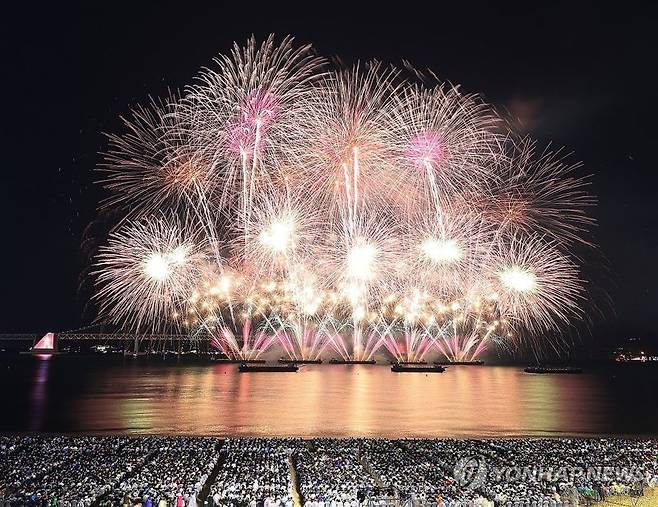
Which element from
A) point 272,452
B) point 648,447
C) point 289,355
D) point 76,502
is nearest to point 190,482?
point 76,502

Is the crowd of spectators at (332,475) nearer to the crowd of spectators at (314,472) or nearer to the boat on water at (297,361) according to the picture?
the crowd of spectators at (314,472)

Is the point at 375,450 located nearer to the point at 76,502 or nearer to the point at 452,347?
the point at 76,502

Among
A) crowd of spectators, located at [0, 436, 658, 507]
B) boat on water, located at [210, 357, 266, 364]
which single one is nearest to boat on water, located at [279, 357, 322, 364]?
boat on water, located at [210, 357, 266, 364]

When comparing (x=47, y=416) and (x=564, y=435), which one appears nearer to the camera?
(x=564, y=435)

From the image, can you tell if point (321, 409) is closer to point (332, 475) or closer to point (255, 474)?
point (255, 474)

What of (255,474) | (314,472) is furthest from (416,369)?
(255,474)

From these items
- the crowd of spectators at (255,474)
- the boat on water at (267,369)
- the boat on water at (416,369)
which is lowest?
the crowd of spectators at (255,474)

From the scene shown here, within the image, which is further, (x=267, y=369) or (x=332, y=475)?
(x=267, y=369)

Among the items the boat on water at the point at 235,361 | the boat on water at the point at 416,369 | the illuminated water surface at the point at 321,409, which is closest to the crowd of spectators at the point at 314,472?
the illuminated water surface at the point at 321,409

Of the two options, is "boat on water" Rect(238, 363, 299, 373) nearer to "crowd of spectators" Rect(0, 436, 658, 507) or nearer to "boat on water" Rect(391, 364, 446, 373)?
"boat on water" Rect(391, 364, 446, 373)
